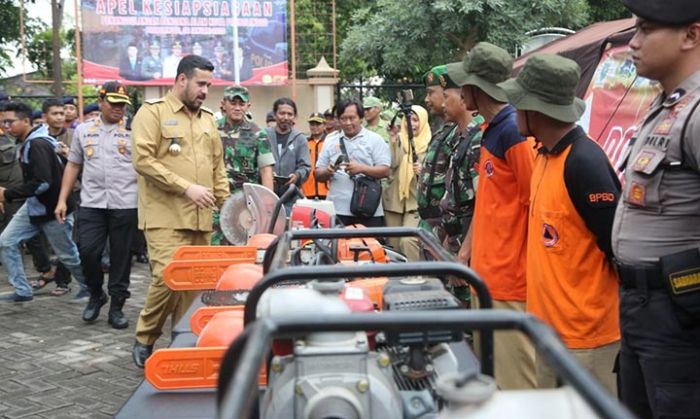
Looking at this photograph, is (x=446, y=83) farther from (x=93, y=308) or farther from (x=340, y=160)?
(x=93, y=308)

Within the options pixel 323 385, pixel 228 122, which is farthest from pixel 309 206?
pixel 228 122

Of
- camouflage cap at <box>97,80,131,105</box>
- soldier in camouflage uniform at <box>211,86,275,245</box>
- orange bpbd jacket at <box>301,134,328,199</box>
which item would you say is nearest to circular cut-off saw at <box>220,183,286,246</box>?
soldier in camouflage uniform at <box>211,86,275,245</box>

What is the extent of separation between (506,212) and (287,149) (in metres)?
4.03

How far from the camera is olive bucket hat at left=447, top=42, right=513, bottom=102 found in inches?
147

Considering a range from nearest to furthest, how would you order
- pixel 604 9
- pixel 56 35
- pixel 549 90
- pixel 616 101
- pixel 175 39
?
pixel 549 90 → pixel 616 101 → pixel 56 35 → pixel 175 39 → pixel 604 9

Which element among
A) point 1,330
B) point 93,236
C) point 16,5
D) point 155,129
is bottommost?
point 1,330

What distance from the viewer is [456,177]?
13.9 ft

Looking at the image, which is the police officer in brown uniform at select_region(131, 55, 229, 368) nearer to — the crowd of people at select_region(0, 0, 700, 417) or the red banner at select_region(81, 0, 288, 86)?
the crowd of people at select_region(0, 0, 700, 417)

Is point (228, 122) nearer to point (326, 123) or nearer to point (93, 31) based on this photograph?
point (326, 123)

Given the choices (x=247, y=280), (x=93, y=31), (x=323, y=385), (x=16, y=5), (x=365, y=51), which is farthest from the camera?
(x=16, y=5)

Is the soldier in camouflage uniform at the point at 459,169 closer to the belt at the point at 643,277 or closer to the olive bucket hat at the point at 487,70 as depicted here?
the olive bucket hat at the point at 487,70

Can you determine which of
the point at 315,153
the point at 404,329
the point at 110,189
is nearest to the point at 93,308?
the point at 110,189

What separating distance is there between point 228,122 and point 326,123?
476 cm

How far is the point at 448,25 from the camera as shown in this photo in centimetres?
1309
